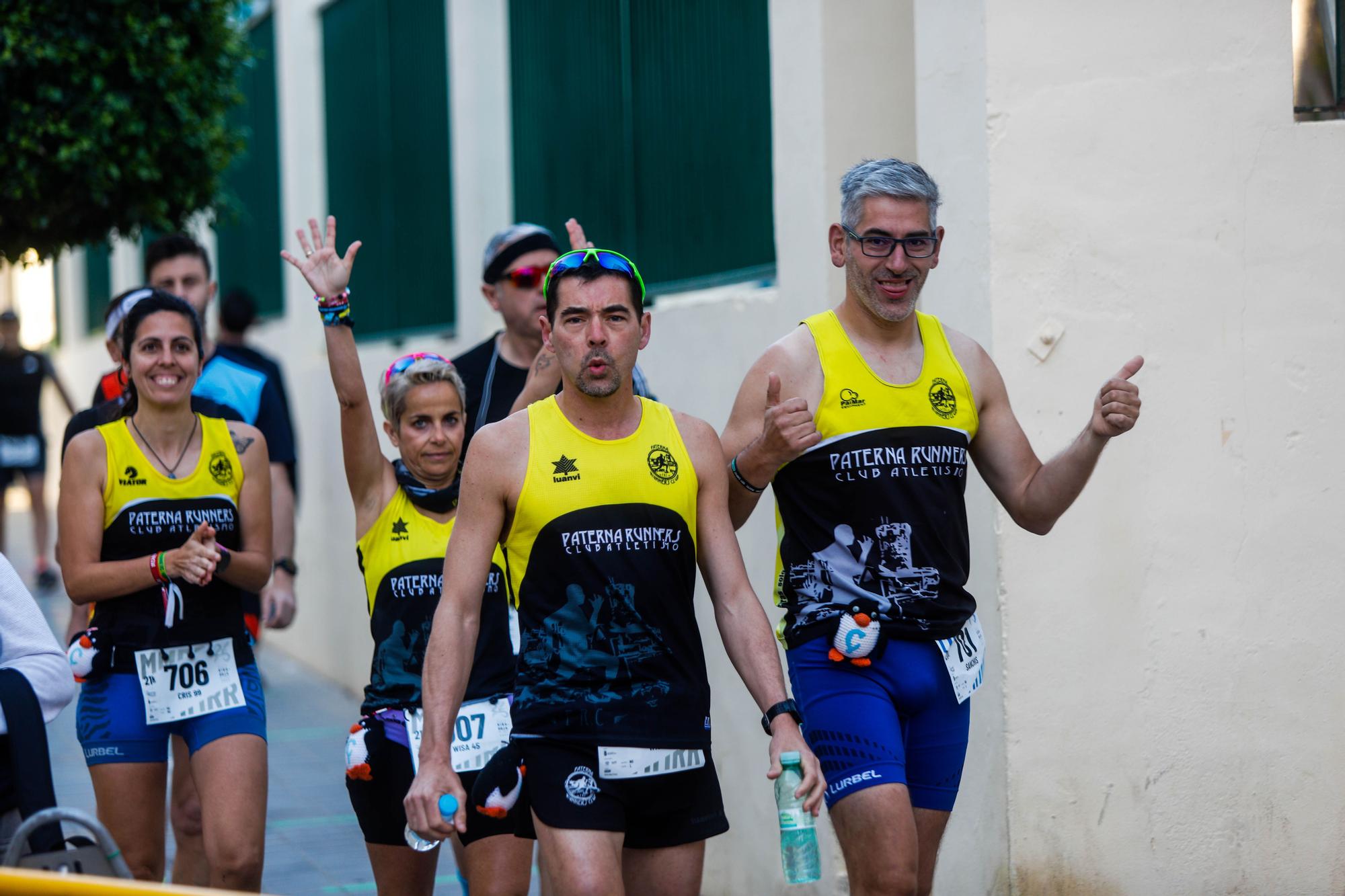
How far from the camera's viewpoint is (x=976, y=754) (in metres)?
5.65

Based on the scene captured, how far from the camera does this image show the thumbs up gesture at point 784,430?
4.10 metres

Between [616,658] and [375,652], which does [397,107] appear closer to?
[375,652]

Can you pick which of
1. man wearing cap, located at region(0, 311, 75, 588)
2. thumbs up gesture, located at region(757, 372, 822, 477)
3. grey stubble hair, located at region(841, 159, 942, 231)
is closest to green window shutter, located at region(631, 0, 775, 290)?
grey stubble hair, located at region(841, 159, 942, 231)

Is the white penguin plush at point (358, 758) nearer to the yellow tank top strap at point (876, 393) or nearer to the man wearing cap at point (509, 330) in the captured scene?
the man wearing cap at point (509, 330)

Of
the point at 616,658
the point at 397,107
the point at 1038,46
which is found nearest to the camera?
the point at 616,658

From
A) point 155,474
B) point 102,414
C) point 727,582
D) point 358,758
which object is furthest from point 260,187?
point 727,582

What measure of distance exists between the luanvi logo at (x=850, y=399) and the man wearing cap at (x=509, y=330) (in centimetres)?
136

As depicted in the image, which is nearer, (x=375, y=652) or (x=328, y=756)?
(x=375, y=652)

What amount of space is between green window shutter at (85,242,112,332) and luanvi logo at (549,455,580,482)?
1639 cm

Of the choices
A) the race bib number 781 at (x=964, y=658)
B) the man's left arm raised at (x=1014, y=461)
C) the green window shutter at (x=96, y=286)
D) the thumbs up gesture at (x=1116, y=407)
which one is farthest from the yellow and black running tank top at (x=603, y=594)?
the green window shutter at (x=96, y=286)

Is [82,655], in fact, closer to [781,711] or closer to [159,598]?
[159,598]

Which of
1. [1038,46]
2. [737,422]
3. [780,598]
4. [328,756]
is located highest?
[1038,46]

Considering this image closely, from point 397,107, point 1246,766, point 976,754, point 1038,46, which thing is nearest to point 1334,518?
point 1246,766

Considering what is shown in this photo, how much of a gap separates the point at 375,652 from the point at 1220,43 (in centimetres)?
342
